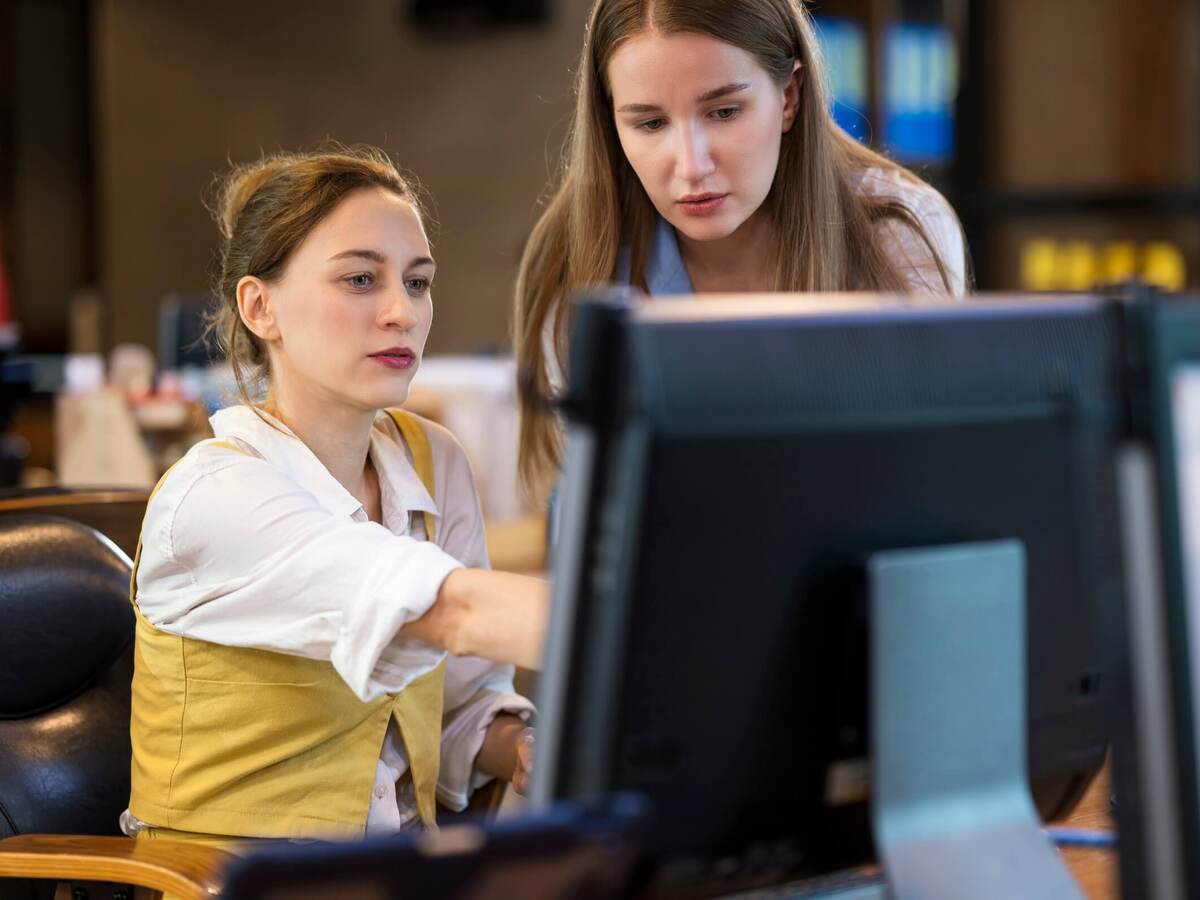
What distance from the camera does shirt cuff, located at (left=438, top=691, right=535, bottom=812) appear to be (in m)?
1.70

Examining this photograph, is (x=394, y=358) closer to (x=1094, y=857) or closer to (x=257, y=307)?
(x=257, y=307)

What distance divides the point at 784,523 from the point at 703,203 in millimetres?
818

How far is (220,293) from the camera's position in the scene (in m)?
1.71

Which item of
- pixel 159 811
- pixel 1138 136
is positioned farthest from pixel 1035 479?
pixel 1138 136

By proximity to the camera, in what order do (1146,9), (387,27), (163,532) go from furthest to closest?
(387,27)
(1146,9)
(163,532)

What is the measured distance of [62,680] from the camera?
Answer: 166 cm

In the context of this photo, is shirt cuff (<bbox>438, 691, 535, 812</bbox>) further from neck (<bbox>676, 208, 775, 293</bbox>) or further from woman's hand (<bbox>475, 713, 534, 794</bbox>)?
neck (<bbox>676, 208, 775, 293</bbox>)

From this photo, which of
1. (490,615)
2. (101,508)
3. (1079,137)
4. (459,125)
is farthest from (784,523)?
(459,125)

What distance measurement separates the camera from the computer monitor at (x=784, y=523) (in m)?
0.80

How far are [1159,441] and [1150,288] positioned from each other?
0.10 m

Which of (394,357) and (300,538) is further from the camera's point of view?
(394,357)

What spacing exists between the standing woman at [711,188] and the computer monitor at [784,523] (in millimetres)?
633

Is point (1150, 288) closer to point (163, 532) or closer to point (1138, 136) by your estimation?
point (163, 532)

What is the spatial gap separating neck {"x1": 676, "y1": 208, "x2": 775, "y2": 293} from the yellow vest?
0.62 meters
